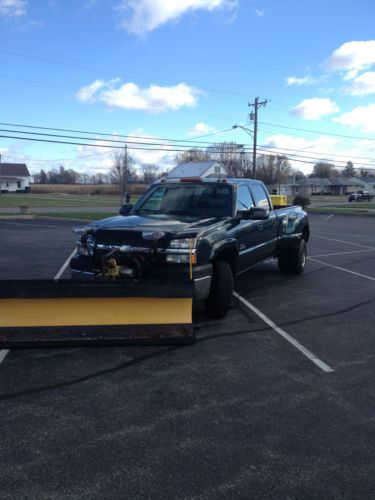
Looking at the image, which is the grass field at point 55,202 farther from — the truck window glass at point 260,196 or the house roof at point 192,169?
the truck window glass at point 260,196

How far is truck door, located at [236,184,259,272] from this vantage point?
21.8 feet

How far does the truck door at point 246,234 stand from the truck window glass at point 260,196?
0.29 m

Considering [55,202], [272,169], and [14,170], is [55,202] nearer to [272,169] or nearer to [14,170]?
[14,170]

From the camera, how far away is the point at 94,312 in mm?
4801

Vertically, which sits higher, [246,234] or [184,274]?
[246,234]

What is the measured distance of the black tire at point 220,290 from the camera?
5703 millimetres

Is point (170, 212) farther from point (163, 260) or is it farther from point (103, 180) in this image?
point (103, 180)

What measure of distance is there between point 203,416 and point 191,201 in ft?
12.8

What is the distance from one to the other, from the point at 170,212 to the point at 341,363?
10.6 feet

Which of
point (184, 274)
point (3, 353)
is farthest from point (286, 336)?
point (3, 353)

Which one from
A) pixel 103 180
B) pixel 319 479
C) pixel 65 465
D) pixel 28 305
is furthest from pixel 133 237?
pixel 103 180

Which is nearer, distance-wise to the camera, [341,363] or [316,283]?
[341,363]

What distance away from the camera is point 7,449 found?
9.95ft

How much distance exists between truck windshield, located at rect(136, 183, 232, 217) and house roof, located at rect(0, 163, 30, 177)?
10298 cm
